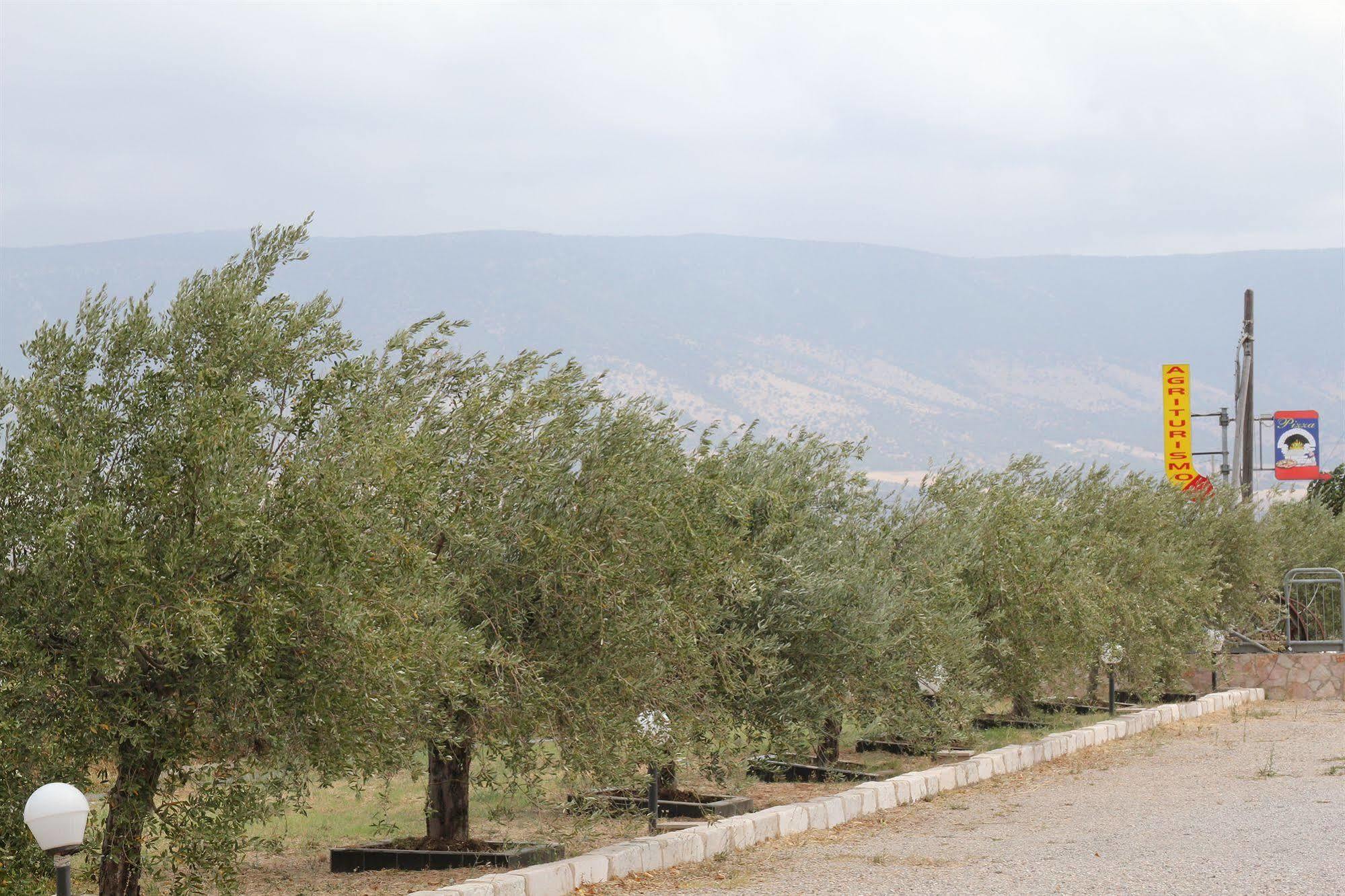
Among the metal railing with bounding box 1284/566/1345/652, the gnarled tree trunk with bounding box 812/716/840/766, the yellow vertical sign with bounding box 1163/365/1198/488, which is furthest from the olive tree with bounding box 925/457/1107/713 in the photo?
the yellow vertical sign with bounding box 1163/365/1198/488

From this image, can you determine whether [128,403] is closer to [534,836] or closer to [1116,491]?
[534,836]

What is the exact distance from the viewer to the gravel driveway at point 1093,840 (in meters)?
9.77

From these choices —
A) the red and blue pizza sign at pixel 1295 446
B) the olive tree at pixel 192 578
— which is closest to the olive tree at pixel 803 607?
the olive tree at pixel 192 578

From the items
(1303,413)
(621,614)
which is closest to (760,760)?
(621,614)

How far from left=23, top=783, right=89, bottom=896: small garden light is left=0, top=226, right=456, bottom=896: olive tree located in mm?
912

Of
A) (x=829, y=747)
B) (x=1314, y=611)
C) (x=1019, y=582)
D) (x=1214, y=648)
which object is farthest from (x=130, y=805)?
(x=1314, y=611)

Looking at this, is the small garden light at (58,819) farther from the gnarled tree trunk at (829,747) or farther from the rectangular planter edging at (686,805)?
the gnarled tree trunk at (829,747)

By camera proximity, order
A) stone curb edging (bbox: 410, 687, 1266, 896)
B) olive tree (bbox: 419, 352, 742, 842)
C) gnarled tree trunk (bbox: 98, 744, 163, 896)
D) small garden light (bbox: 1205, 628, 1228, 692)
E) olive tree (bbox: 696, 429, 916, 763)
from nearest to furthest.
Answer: gnarled tree trunk (bbox: 98, 744, 163, 896), stone curb edging (bbox: 410, 687, 1266, 896), olive tree (bbox: 419, 352, 742, 842), olive tree (bbox: 696, 429, 916, 763), small garden light (bbox: 1205, 628, 1228, 692)

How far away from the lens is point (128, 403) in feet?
27.6

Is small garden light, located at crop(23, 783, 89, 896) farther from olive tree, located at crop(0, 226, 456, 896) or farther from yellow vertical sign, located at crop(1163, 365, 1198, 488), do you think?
yellow vertical sign, located at crop(1163, 365, 1198, 488)

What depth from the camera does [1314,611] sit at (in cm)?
2914

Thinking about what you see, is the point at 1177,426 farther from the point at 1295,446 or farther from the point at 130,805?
the point at 130,805

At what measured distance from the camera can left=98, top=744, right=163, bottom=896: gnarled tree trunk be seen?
26.1 ft

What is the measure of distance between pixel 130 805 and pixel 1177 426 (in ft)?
114
